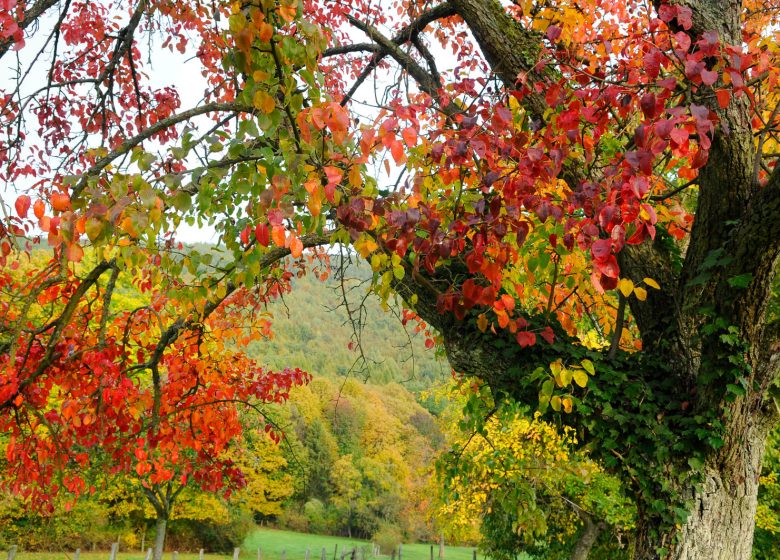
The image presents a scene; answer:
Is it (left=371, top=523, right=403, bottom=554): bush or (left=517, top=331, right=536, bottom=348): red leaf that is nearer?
(left=517, top=331, right=536, bottom=348): red leaf

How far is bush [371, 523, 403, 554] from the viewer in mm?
36875

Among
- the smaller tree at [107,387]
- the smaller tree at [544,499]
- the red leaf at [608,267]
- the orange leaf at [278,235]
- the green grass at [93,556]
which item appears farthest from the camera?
the green grass at [93,556]

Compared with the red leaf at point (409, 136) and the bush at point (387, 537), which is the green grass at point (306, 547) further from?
the red leaf at point (409, 136)

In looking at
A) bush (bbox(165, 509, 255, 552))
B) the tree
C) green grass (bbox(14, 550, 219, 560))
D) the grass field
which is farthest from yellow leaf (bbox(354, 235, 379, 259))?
bush (bbox(165, 509, 255, 552))

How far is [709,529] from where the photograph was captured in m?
3.11

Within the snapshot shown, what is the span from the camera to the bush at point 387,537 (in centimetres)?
3688

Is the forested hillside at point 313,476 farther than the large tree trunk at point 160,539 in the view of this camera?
Yes

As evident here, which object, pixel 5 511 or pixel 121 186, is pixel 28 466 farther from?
pixel 5 511

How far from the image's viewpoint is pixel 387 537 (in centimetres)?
3806

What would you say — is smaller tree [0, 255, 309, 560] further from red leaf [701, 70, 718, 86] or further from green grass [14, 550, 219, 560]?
green grass [14, 550, 219, 560]

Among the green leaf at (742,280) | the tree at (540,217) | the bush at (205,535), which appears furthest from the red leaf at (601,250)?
the bush at (205,535)

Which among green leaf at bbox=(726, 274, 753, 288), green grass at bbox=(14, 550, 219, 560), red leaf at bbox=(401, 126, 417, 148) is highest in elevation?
red leaf at bbox=(401, 126, 417, 148)

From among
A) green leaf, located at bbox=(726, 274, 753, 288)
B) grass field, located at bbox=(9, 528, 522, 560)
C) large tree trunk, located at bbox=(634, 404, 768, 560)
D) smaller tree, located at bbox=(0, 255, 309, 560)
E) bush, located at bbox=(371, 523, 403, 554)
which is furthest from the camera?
bush, located at bbox=(371, 523, 403, 554)

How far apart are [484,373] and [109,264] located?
2.45 metres
